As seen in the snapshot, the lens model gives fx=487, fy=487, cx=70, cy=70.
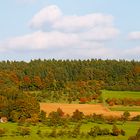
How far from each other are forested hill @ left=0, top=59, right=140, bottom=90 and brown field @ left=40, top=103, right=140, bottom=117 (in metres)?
30.1

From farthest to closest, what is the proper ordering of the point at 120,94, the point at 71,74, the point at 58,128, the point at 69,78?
the point at 71,74 < the point at 69,78 < the point at 120,94 < the point at 58,128

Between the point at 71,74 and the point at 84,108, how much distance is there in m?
58.0

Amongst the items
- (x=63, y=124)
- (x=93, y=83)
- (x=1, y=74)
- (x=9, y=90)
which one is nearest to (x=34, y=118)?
(x=63, y=124)

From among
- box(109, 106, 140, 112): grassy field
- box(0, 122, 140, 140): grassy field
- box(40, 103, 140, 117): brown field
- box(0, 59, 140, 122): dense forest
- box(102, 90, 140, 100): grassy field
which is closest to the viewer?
box(0, 122, 140, 140): grassy field

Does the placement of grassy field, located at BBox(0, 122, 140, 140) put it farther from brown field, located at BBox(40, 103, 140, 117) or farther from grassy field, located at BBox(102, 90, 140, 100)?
grassy field, located at BBox(102, 90, 140, 100)

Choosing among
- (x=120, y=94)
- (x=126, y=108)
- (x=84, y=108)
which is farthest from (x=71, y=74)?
(x=84, y=108)

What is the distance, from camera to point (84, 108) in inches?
4719

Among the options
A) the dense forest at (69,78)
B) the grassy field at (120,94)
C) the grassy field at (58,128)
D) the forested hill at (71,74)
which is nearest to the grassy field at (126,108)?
the dense forest at (69,78)

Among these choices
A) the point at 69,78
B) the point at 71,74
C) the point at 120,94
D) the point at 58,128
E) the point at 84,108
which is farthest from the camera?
the point at 71,74

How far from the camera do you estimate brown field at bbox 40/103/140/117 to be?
111750 mm

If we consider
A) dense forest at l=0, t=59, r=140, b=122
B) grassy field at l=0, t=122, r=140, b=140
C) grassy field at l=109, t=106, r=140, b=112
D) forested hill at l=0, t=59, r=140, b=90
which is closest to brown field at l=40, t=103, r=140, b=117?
grassy field at l=109, t=106, r=140, b=112

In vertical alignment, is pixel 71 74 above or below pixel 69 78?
above

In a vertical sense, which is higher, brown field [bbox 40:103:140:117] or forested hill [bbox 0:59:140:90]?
forested hill [bbox 0:59:140:90]

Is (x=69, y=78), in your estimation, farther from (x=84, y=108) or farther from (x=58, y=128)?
(x=58, y=128)
